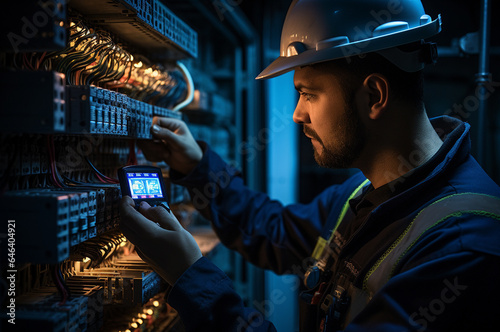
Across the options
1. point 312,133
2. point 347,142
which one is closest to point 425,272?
point 347,142

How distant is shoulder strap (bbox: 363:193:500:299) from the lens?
983mm

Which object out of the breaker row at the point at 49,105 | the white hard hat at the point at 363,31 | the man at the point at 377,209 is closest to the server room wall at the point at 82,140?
the breaker row at the point at 49,105

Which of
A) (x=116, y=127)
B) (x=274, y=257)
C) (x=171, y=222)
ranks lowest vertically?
(x=274, y=257)

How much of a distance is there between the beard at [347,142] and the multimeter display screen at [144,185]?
0.51 metres

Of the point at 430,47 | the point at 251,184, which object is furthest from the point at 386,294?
the point at 251,184

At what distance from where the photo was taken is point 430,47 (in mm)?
1174

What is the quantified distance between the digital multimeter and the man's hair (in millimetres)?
602

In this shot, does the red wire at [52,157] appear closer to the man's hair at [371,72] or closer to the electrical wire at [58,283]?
the electrical wire at [58,283]

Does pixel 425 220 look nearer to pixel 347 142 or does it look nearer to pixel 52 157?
pixel 347 142

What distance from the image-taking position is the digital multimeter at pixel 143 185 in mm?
1136

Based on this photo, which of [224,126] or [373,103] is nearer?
[373,103]

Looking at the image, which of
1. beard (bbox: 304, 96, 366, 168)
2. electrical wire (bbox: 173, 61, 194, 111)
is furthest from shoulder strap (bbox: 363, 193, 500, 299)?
electrical wire (bbox: 173, 61, 194, 111)

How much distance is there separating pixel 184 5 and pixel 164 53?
0.48 metres

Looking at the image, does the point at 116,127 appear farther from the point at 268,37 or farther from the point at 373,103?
the point at 268,37
